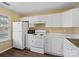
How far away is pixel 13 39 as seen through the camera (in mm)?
4969

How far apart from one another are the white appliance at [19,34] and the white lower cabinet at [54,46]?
135 centimetres

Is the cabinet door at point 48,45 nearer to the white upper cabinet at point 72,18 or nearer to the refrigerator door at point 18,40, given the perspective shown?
the white upper cabinet at point 72,18

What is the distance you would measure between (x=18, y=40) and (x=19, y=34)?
325 millimetres

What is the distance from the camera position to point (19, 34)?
15.5 ft

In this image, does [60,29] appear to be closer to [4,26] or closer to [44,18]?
[44,18]

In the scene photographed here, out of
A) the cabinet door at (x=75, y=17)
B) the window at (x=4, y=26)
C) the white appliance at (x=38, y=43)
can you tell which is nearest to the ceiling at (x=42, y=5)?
the cabinet door at (x=75, y=17)

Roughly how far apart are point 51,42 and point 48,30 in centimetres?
96

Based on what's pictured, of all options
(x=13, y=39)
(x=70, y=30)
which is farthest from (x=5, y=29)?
(x=70, y=30)

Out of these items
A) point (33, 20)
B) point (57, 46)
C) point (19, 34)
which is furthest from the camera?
A: point (33, 20)

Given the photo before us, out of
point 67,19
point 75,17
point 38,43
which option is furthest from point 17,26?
point 75,17

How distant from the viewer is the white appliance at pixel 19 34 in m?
4.68

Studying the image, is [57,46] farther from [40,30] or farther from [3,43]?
[3,43]

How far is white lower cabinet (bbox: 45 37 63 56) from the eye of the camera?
3675 mm

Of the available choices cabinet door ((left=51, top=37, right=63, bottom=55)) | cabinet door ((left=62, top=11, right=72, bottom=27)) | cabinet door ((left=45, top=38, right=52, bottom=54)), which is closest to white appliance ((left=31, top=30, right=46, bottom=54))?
cabinet door ((left=45, top=38, right=52, bottom=54))
